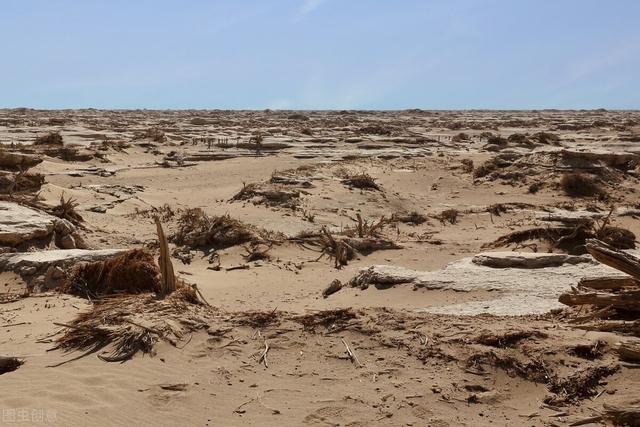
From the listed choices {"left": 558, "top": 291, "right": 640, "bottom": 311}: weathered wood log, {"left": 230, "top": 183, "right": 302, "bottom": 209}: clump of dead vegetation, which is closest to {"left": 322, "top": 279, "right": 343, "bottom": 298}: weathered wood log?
{"left": 558, "top": 291, "right": 640, "bottom": 311}: weathered wood log

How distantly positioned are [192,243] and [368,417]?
567 cm

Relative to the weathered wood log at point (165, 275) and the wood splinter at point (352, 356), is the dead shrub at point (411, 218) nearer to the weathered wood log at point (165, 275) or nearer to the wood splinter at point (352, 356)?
the weathered wood log at point (165, 275)

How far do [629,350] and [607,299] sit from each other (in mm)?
786

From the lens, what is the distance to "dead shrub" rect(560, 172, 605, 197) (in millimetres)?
13953

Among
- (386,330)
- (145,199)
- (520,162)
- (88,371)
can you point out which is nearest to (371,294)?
(386,330)

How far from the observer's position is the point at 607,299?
472cm

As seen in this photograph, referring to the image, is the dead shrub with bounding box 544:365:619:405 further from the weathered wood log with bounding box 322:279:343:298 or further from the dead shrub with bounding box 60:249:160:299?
the dead shrub with bounding box 60:249:160:299

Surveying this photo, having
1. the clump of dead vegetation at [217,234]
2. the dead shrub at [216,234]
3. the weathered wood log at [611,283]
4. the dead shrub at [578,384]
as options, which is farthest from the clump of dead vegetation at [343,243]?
the dead shrub at [578,384]

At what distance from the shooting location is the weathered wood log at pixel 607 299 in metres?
4.63

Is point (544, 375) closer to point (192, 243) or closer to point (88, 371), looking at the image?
point (88, 371)

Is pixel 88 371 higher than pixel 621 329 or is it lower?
lower

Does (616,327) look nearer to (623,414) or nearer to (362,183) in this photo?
(623,414)

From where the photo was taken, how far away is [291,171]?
14953mm

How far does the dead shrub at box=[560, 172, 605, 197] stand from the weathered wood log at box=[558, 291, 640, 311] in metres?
9.86
